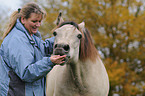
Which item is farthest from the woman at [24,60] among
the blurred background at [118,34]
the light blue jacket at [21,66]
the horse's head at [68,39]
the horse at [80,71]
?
the blurred background at [118,34]

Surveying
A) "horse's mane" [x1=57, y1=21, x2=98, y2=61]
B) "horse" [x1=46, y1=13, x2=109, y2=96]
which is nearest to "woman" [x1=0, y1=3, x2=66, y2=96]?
"horse" [x1=46, y1=13, x2=109, y2=96]

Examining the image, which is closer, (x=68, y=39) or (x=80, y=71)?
(x=68, y=39)

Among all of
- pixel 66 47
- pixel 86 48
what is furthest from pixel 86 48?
pixel 66 47

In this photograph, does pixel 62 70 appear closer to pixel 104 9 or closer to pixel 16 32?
pixel 16 32

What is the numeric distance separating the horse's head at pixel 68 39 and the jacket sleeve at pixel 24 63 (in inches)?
16.7

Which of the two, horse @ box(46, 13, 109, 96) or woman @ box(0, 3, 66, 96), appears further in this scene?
horse @ box(46, 13, 109, 96)

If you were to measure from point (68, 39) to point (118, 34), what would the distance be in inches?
453

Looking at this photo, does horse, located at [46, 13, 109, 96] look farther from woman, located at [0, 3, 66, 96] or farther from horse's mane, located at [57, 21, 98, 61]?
woman, located at [0, 3, 66, 96]

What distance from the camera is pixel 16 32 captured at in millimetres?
2705

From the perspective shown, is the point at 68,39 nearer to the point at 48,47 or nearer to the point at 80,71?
the point at 48,47

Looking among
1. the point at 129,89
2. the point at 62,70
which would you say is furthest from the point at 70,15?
the point at 62,70

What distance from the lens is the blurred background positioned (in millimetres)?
13484

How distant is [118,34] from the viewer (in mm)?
14164

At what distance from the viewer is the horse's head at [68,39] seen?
290cm
